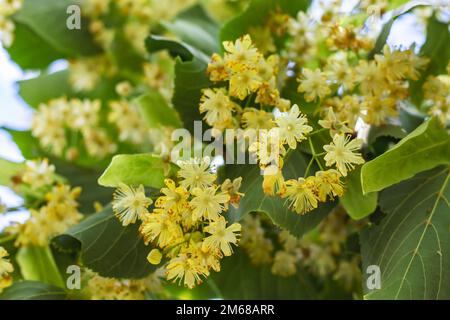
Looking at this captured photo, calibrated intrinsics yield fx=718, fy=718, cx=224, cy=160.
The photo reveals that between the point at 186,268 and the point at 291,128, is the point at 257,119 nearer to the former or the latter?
the point at 291,128

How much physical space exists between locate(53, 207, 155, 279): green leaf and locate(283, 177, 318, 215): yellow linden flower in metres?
0.23

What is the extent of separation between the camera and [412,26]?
1.36 meters

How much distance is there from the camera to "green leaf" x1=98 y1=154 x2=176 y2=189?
0.93m

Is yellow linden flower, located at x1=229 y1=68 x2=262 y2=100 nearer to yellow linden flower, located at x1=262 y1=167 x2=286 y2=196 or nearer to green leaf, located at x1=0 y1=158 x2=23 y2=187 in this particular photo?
yellow linden flower, located at x1=262 y1=167 x2=286 y2=196

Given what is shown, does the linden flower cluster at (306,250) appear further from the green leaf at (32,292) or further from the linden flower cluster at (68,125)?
the linden flower cluster at (68,125)

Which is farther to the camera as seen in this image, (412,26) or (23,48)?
(23,48)

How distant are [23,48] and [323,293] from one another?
89 centimetres

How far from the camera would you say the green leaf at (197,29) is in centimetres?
126

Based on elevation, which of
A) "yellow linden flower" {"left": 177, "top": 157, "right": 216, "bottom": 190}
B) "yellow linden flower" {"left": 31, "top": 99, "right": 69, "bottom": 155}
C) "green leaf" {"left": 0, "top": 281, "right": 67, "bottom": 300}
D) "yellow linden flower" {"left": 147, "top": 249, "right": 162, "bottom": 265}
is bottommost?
"yellow linden flower" {"left": 147, "top": 249, "right": 162, "bottom": 265}

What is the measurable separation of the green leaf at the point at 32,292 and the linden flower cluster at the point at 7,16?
0.65 metres

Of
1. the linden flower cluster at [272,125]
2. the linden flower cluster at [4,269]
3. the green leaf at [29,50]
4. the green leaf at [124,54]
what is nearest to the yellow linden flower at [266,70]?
the linden flower cluster at [272,125]

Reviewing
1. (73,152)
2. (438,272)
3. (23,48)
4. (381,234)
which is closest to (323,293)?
(381,234)

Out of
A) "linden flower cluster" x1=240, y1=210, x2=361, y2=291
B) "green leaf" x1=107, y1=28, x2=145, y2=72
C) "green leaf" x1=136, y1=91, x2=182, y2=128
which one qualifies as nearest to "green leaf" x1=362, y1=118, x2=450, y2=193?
"linden flower cluster" x1=240, y1=210, x2=361, y2=291

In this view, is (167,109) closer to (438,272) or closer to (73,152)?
(73,152)
